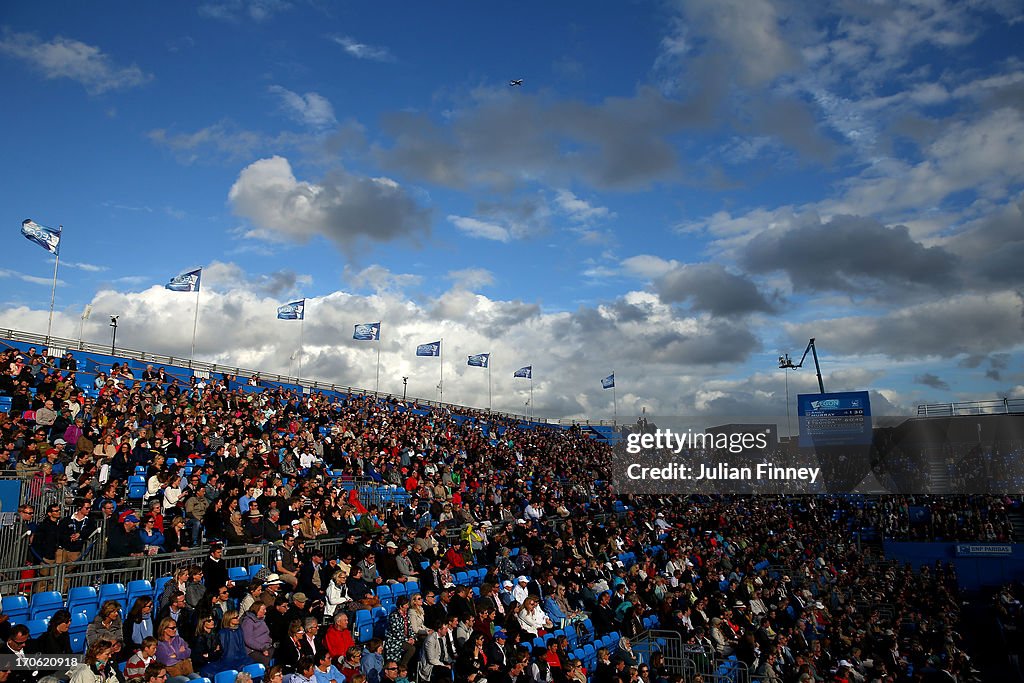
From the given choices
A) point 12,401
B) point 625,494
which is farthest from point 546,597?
point 625,494

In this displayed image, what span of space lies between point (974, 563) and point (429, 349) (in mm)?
36173

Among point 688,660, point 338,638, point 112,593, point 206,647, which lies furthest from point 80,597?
point 688,660

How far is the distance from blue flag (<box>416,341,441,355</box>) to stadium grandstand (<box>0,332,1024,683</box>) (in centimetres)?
1677

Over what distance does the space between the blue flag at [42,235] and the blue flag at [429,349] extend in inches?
1014

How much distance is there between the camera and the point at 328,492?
17562mm

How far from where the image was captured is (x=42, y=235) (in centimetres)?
3186

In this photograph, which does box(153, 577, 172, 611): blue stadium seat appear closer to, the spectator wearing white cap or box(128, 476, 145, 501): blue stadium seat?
box(128, 476, 145, 501): blue stadium seat

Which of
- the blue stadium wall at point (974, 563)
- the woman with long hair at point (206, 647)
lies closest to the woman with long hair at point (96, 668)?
the woman with long hair at point (206, 647)

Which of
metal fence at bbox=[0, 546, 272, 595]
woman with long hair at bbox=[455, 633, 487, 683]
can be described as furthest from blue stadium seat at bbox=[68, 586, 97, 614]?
woman with long hair at bbox=[455, 633, 487, 683]

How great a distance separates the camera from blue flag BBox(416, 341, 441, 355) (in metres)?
53.8

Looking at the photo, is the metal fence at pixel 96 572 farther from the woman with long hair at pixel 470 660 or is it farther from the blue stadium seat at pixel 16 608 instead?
the woman with long hair at pixel 470 660

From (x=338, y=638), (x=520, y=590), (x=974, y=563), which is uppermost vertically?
(x=338, y=638)

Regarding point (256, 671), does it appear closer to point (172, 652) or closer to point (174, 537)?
point (172, 652)

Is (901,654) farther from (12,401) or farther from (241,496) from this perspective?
(12,401)
